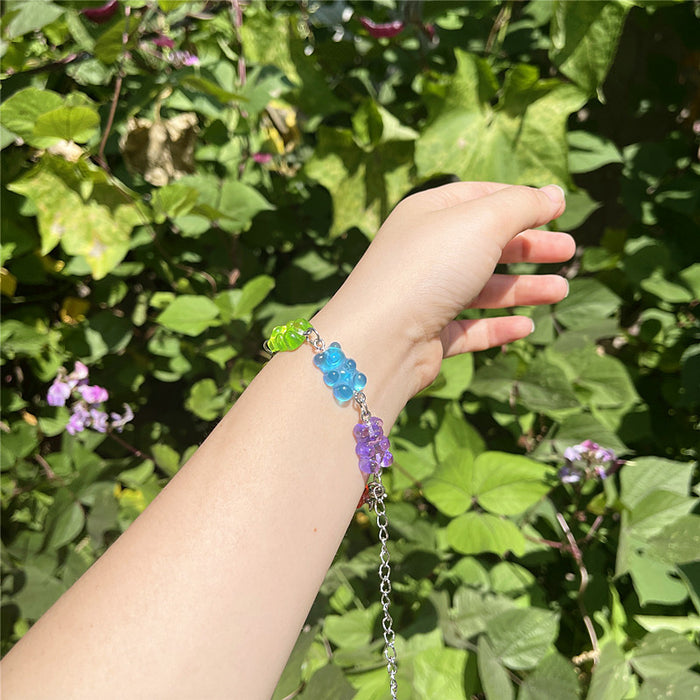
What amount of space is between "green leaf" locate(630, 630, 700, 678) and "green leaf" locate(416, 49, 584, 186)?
83 centimetres

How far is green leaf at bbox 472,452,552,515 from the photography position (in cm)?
109

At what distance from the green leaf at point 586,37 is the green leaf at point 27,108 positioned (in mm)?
853

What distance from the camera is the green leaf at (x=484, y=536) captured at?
1.04 meters

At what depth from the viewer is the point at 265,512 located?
0.76 metres

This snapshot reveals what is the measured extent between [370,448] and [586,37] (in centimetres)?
78

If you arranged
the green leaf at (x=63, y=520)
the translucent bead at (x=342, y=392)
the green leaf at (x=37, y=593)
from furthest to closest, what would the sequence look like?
the green leaf at (x=63, y=520)
the green leaf at (x=37, y=593)
the translucent bead at (x=342, y=392)

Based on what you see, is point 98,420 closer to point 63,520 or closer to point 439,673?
point 63,520

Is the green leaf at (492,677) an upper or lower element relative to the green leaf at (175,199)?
lower

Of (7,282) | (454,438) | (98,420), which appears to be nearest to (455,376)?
(454,438)

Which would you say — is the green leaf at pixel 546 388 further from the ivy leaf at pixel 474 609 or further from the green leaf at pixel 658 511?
the ivy leaf at pixel 474 609

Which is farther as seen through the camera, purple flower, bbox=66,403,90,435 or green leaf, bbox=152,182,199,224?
purple flower, bbox=66,403,90,435

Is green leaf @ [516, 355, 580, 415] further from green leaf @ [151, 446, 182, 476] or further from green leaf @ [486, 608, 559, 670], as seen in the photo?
green leaf @ [151, 446, 182, 476]

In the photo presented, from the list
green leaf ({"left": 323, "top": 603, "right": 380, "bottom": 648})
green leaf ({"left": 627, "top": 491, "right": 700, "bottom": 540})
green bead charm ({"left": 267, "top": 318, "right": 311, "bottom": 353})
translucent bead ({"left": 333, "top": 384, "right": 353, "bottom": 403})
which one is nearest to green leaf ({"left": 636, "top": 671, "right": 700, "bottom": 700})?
green leaf ({"left": 627, "top": 491, "right": 700, "bottom": 540})

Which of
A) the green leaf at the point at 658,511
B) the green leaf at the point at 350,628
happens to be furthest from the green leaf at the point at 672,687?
the green leaf at the point at 350,628
